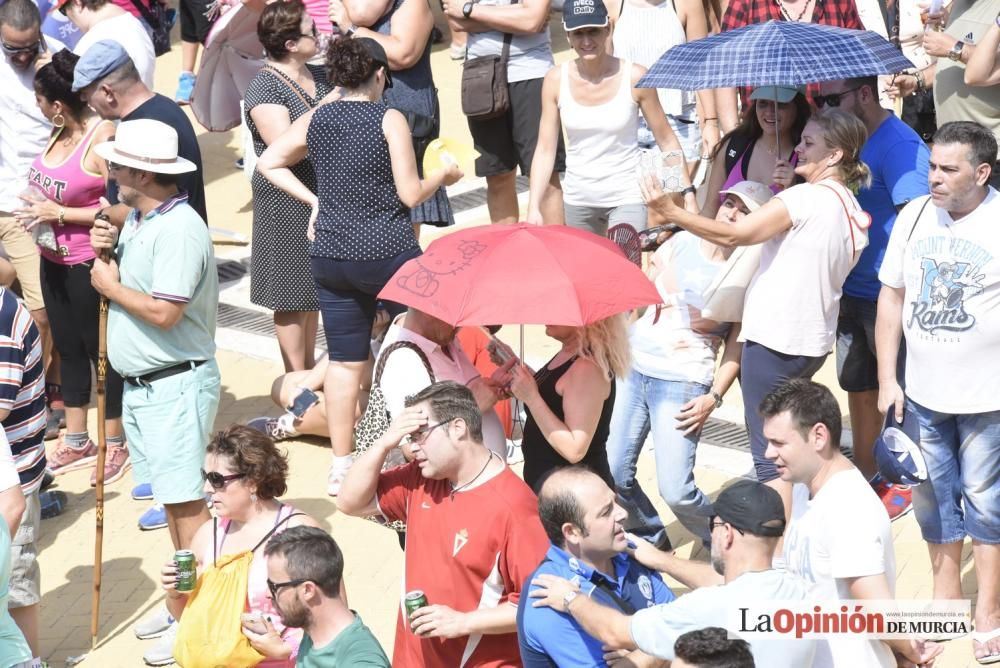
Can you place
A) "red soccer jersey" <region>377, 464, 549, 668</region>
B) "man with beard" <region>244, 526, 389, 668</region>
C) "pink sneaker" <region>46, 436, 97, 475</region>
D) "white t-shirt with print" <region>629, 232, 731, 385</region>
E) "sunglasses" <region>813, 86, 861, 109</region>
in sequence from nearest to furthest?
"man with beard" <region>244, 526, 389, 668</region>, "red soccer jersey" <region>377, 464, 549, 668</region>, "white t-shirt with print" <region>629, 232, 731, 385</region>, "sunglasses" <region>813, 86, 861, 109</region>, "pink sneaker" <region>46, 436, 97, 475</region>

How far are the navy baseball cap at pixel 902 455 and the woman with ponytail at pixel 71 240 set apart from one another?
426 cm

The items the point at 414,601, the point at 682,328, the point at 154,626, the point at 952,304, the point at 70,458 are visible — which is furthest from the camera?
the point at 70,458

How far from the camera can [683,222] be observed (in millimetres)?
5789

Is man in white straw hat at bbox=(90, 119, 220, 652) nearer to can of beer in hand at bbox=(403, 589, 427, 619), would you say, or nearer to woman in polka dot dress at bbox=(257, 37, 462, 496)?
woman in polka dot dress at bbox=(257, 37, 462, 496)

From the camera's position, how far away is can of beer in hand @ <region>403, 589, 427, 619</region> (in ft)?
15.3

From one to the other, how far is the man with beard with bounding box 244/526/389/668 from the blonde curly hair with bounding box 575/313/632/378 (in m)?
1.28

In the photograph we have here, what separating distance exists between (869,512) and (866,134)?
2.13m

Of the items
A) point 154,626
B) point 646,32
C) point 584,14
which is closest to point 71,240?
point 154,626

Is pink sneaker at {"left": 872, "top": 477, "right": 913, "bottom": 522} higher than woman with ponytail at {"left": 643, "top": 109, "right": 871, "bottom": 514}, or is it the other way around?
woman with ponytail at {"left": 643, "top": 109, "right": 871, "bottom": 514}

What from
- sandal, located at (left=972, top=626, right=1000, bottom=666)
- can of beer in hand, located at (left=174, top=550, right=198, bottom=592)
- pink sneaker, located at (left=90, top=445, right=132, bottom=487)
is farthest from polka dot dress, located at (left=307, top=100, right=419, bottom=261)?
sandal, located at (left=972, top=626, right=1000, bottom=666)

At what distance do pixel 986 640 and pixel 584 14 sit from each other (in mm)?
3567

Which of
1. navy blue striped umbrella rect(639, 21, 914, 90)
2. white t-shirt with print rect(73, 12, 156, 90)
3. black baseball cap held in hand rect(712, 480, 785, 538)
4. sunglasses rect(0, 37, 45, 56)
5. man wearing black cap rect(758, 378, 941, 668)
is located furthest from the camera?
white t-shirt with print rect(73, 12, 156, 90)

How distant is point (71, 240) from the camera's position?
8.25 metres

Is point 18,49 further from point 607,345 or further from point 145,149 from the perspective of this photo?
point 607,345
